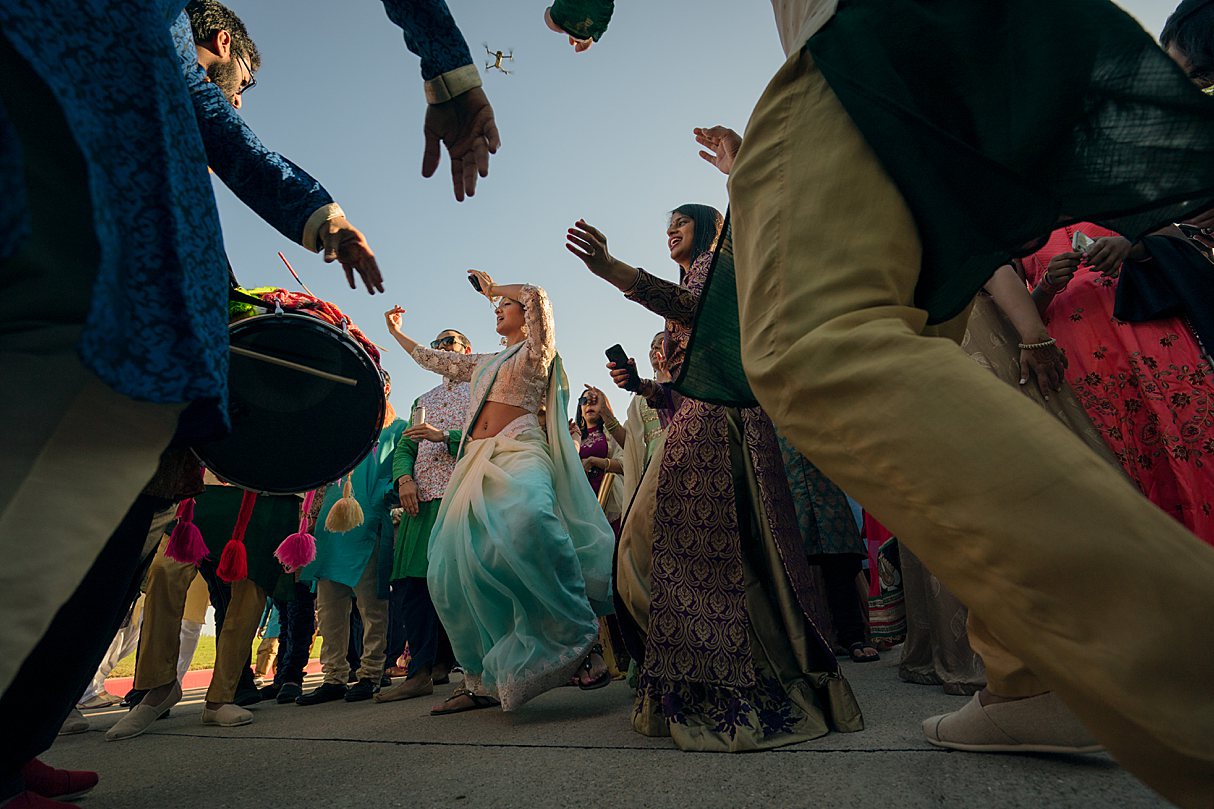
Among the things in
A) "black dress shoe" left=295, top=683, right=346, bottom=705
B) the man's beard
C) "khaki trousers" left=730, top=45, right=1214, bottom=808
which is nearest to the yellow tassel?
"black dress shoe" left=295, top=683, right=346, bottom=705

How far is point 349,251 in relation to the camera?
5.36ft

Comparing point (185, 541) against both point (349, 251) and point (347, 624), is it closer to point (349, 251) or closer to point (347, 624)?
point (349, 251)

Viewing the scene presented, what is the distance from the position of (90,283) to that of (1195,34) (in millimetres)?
2972

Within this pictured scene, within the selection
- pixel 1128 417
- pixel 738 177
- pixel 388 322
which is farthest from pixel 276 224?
pixel 388 322

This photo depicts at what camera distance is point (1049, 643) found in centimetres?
65

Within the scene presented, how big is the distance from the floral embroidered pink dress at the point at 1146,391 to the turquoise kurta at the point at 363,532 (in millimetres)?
3706

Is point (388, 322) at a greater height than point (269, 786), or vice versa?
point (388, 322)

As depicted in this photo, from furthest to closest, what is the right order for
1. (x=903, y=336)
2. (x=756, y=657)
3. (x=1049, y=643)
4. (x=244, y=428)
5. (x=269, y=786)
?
(x=756, y=657) → (x=269, y=786) → (x=244, y=428) → (x=903, y=336) → (x=1049, y=643)

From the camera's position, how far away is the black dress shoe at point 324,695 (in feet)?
14.0

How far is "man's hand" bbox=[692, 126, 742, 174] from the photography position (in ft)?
8.37

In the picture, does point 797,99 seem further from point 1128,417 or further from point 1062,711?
point 1128,417

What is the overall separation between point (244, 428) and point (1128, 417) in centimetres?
253

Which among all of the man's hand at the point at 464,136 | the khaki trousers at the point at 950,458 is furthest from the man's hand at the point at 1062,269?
the man's hand at the point at 464,136

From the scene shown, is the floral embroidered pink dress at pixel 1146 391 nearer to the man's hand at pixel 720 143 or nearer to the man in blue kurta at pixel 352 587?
the man's hand at pixel 720 143
